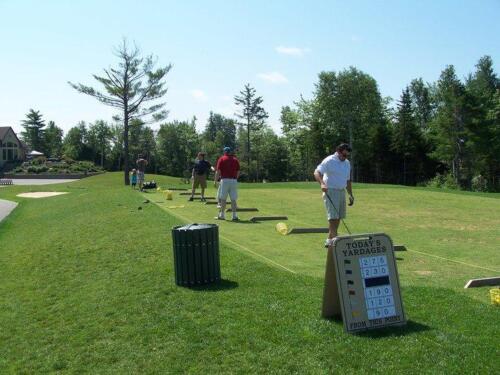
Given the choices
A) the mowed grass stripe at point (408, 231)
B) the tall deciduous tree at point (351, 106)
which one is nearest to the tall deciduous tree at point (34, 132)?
the tall deciduous tree at point (351, 106)

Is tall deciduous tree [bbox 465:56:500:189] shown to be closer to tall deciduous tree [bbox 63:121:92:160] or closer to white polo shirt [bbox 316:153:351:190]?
white polo shirt [bbox 316:153:351:190]

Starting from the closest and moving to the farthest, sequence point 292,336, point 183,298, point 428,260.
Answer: point 292,336, point 183,298, point 428,260

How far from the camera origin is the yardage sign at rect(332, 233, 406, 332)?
570 cm

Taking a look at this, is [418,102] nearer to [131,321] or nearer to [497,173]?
[497,173]

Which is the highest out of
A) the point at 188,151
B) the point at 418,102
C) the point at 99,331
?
the point at 418,102

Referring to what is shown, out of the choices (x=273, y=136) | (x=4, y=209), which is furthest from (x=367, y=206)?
(x=273, y=136)

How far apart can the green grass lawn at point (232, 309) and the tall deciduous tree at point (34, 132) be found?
112778 mm

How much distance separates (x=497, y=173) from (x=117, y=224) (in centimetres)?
5371

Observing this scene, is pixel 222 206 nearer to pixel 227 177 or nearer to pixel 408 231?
pixel 227 177

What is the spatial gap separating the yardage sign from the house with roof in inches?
3593

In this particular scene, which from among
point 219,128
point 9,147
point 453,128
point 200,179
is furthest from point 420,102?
point 200,179

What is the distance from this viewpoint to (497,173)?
58.7m

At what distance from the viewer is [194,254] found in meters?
7.60

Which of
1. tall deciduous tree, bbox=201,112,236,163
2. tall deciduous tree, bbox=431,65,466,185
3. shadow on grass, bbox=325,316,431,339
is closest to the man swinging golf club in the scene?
shadow on grass, bbox=325,316,431,339
